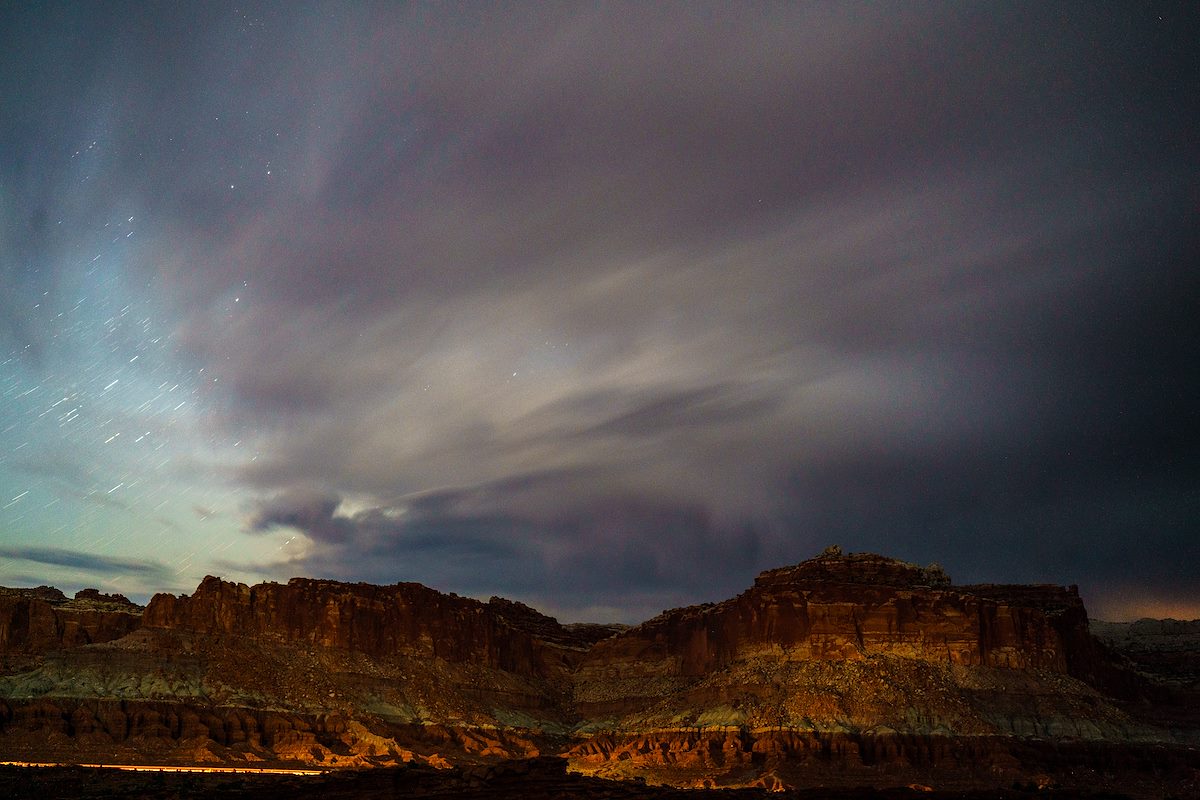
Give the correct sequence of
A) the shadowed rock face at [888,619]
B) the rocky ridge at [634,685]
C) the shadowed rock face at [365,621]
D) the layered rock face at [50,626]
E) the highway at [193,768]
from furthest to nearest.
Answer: the layered rock face at [50,626] → the shadowed rock face at [365,621] → the shadowed rock face at [888,619] → the rocky ridge at [634,685] → the highway at [193,768]

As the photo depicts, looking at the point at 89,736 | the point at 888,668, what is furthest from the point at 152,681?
the point at 888,668

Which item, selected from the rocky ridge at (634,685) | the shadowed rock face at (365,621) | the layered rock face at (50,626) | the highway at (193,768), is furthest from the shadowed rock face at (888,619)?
the layered rock face at (50,626)

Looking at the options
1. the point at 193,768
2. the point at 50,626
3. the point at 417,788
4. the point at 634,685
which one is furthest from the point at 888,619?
the point at 50,626

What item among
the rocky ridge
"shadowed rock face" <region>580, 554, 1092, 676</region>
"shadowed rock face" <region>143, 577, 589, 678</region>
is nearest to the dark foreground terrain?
the rocky ridge

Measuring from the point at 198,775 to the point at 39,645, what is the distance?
1958 inches

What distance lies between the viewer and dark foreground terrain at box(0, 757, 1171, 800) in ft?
191

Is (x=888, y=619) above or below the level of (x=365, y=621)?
below

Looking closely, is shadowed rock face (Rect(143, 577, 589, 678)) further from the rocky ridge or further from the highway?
the highway

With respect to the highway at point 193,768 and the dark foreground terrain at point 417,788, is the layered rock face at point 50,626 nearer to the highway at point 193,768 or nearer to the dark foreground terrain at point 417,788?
the highway at point 193,768

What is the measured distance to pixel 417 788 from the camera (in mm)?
61719

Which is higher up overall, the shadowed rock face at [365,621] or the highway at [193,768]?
the shadowed rock face at [365,621]

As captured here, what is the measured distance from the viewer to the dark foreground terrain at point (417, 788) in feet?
191

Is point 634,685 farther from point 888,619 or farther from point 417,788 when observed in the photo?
point 417,788

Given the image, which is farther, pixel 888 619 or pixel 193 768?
pixel 888 619
